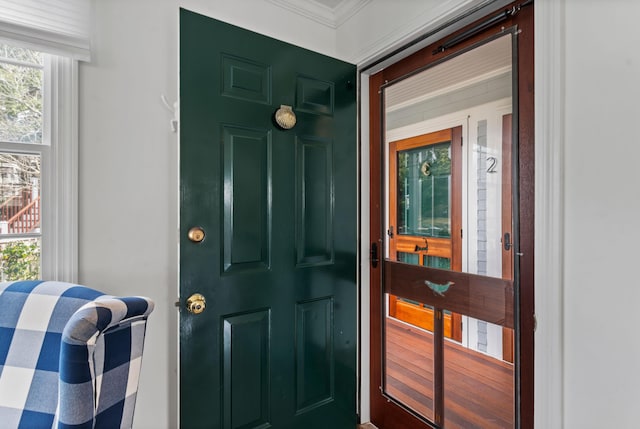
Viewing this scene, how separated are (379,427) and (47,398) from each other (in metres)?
1.60

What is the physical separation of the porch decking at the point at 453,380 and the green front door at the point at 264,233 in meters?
0.25

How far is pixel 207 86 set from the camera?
1.29 m

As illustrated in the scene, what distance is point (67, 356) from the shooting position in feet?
1.99

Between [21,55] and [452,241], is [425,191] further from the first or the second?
[21,55]

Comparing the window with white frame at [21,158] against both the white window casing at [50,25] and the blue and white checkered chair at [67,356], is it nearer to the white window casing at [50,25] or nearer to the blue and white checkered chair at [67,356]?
the white window casing at [50,25]

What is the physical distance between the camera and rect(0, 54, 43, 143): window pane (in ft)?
3.78

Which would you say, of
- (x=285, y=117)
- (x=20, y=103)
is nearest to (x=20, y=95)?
(x=20, y=103)

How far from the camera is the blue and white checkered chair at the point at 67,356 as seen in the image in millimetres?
616

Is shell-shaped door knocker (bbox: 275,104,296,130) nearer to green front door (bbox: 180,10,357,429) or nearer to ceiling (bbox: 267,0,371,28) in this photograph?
green front door (bbox: 180,10,357,429)

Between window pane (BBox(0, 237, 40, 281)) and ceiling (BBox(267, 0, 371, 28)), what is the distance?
1596mm

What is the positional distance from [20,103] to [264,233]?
1.04 metres
